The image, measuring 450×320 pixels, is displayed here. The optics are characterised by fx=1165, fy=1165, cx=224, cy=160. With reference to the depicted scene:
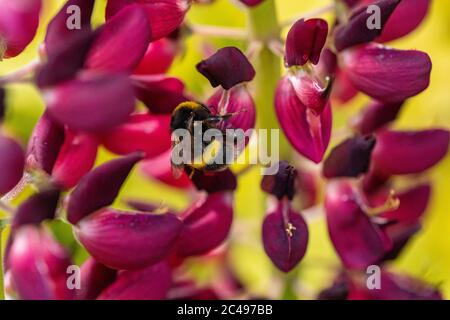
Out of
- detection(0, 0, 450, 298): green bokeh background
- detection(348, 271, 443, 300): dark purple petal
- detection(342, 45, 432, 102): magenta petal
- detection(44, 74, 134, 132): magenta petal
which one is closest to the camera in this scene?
detection(44, 74, 134, 132): magenta petal

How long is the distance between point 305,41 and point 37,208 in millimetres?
323

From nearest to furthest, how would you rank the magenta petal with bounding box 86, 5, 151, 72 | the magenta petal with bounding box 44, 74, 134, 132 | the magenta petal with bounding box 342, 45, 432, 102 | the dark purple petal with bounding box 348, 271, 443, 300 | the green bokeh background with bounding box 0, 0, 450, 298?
the magenta petal with bounding box 44, 74, 134, 132, the magenta petal with bounding box 86, 5, 151, 72, the magenta petal with bounding box 342, 45, 432, 102, the dark purple petal with bounding box 348, 271, 443, 300, the green bokeh background with bounding box 0, 0, 450, 298

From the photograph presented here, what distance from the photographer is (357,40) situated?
1.28 metres

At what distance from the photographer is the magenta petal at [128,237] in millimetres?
1188

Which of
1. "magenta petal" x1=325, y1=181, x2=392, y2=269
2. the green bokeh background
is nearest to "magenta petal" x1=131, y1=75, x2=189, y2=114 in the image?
"magenta petal" x1=325, y1=181, x2=392, y2=269

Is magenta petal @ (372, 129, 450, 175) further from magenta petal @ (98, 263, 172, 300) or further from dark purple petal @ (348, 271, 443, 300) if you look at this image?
magenta petal @ (98, 263, 172, 300)

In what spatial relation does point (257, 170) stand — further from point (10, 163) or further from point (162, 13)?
point (10, 163)

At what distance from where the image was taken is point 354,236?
1314mm

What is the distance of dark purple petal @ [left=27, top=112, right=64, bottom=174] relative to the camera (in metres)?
1.19

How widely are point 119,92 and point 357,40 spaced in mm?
344

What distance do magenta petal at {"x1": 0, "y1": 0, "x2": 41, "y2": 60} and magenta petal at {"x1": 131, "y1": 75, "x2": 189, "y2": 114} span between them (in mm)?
133

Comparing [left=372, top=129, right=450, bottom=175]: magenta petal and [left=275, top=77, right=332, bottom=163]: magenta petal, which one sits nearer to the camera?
[left=275, top=77, right=332, bottom=163]: magenta petal

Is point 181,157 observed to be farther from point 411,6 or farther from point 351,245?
point 411,6

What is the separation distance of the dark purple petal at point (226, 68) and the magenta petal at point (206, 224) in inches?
6.6
